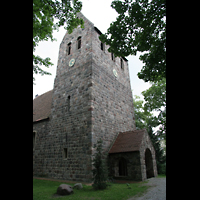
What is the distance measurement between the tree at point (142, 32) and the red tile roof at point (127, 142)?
Result: 16.6 ft

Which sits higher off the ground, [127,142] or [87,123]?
[87,123]

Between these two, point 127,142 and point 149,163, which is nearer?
point 127,142

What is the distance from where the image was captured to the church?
1033cm

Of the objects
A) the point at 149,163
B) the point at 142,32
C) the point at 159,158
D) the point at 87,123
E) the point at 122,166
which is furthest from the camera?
the point at 159,158

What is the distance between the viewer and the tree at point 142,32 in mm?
6500

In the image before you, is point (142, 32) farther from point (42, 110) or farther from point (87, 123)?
point (42, 110)

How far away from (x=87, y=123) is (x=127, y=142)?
348cm

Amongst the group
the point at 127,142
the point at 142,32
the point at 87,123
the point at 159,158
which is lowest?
the point at 159,158

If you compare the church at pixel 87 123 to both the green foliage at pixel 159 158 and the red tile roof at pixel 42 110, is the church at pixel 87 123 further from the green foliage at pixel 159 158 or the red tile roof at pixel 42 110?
the green foliage at pixel 159 158

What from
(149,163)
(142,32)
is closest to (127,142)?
(149,163)

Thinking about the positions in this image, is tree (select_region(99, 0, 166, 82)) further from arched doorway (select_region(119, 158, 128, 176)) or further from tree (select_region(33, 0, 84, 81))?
arched doorway (select_region(119, 158, 128, 176))

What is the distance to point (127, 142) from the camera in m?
11.5
